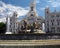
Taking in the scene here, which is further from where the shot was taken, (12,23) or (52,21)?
(12,23)

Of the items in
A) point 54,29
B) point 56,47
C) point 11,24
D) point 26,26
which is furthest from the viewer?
point 11,24

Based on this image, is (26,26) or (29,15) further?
(29,15)

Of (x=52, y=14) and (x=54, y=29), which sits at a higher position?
(x=52, y=14)

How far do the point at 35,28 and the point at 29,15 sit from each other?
80.2m

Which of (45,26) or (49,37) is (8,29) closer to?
(45,26)

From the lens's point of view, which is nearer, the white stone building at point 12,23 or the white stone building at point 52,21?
the white stone building at point 52,21

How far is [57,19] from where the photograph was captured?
343 feet

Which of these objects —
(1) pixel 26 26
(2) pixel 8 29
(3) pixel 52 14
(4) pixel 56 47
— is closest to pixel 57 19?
(3) pixel 52 14

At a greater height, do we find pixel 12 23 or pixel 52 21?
pixel 52 21

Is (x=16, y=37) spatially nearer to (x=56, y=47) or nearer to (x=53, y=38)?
(x=53, y=38)

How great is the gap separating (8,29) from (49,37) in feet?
267

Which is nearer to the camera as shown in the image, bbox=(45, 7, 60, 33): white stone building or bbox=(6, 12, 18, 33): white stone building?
bbox=(45, 7, 60, 33): white stone building

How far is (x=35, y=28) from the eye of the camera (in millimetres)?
39344

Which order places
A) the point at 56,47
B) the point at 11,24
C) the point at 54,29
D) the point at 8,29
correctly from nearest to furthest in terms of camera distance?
the point at 56,47 → the point at 54,29 → the point at 8,29 → the point at 11,24
